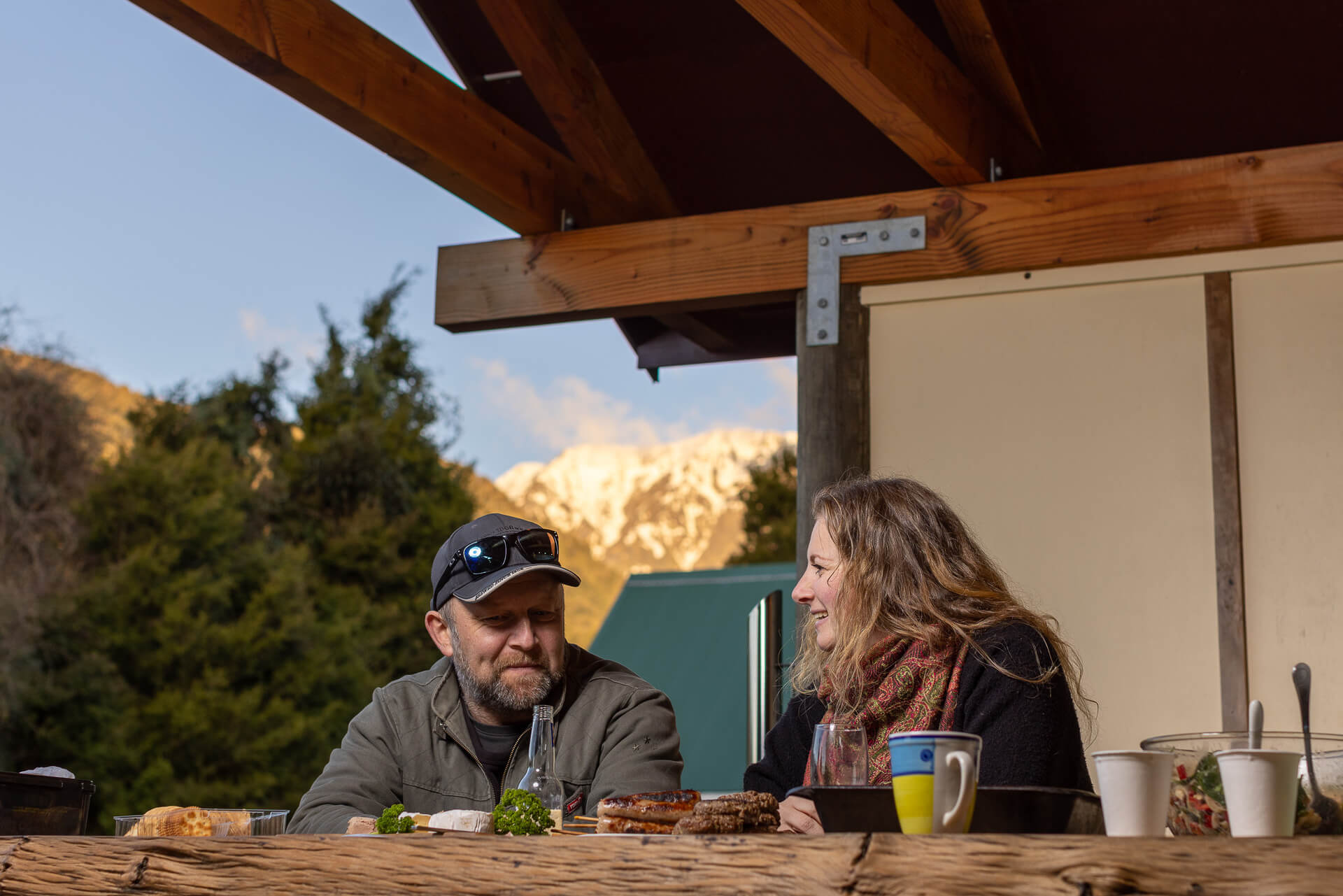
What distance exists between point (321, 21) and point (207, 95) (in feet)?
85.2

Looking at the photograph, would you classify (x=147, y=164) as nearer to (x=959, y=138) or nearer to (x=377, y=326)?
(x=377, y=326)

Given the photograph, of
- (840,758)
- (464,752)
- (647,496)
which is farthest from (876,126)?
(647,496)

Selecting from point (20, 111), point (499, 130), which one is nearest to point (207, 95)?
point (20, 111)

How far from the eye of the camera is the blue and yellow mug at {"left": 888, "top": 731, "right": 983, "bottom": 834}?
111 centimetres

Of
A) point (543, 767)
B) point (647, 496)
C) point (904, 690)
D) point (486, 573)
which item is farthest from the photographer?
point (647, 496)

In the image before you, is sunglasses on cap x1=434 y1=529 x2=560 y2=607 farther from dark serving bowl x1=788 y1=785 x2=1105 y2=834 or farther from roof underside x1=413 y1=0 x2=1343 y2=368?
roof underside x1=413 y1=0 x2=1343 y2=368

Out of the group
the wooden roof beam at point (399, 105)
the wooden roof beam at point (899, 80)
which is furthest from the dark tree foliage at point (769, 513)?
the wooden roof beam at point (899, 80)

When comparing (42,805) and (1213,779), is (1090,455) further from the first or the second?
(42,805)

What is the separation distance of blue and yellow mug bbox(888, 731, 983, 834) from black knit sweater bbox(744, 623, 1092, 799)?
2.55 feet

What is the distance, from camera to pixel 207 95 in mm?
26844

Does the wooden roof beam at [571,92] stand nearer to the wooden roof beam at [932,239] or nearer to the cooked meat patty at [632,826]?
the wooden roof beam at [932,239]

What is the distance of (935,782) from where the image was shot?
3.65 feet

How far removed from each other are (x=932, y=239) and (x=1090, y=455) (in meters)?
0.71

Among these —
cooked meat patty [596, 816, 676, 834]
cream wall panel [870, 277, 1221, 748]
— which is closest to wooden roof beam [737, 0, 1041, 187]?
cream wall panel [870, 277, 1221, 748]
